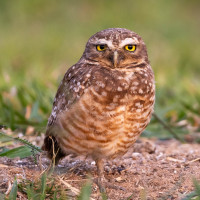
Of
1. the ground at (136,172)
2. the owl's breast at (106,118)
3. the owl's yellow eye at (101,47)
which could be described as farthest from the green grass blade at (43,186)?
the owl's yellow eye at (101,47)

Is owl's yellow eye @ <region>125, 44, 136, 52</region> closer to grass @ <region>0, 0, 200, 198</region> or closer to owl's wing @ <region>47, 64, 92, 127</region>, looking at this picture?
owl's wing @ <region>47, 64, 92, 127</region>

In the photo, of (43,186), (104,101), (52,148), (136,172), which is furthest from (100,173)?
(43,186)

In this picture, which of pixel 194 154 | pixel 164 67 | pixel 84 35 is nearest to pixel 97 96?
pixel 194 154

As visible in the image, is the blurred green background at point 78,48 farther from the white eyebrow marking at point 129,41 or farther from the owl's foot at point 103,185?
the white eyebrow marking at point 129,41

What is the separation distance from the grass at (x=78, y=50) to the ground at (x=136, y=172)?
0.55 metres

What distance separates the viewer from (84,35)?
1078 cm

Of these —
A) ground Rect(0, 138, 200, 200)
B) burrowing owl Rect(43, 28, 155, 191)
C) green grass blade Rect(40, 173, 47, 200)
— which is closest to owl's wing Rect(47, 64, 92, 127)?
burrowing owl Rect(43, 28, 155, 191)

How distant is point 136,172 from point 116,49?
3.22 ft

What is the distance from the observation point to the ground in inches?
139

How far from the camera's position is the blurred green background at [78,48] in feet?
18.4

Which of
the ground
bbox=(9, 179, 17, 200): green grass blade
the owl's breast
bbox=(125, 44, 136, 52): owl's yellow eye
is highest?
bbox=(125, 44, 136, 52): owl's yellow eye

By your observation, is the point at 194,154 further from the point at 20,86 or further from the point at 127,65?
the point at 20,86

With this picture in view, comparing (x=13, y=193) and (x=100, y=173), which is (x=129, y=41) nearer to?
(x=100, y=173)

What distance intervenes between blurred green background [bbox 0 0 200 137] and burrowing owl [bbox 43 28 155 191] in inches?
33.0
